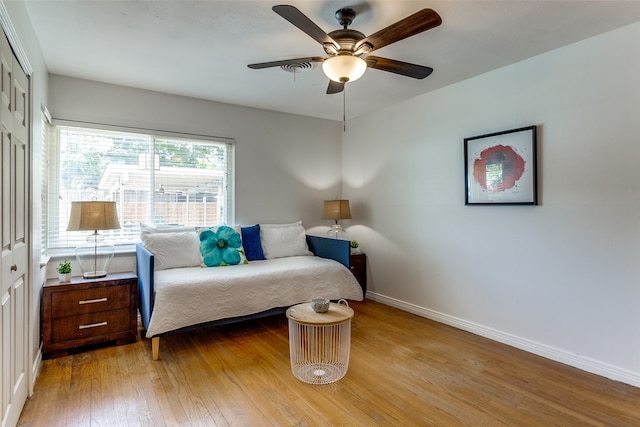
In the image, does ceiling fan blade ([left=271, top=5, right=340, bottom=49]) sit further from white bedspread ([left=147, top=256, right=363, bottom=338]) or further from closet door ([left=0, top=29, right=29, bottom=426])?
white bedspread ([left=147, top=256, right=363, bottom=338])

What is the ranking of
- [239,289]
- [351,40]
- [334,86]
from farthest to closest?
1. [239,289]
2. [334,86]
3. [351,40]

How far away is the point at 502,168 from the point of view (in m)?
3.03

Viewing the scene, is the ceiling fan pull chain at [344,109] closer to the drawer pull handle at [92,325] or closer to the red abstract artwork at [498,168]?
the red abstract artwork at [498,168]

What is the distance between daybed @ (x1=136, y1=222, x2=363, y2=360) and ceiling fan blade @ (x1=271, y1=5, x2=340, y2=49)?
6.58ft

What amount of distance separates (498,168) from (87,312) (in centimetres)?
362

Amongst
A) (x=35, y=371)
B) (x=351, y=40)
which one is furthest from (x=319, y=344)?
(x=351, y=40)

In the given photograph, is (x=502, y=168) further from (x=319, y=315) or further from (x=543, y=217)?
(x=319, y=315)

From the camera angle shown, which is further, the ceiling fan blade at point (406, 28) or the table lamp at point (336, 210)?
the table lamp at point (336, 210)

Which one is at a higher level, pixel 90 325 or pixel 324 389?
pixel 90 325

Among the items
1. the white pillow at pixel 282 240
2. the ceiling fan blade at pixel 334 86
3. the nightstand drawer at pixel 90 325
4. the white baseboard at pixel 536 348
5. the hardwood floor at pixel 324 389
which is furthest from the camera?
the white pillow at pixel 282 240

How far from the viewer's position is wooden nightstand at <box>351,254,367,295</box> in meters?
4.38

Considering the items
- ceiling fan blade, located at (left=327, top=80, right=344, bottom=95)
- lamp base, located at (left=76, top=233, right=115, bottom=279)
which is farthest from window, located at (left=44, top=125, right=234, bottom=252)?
ceiling fan blade, located at (left=327, top=80, right=344, bottom=95)

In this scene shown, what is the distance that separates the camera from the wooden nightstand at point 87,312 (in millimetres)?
2674

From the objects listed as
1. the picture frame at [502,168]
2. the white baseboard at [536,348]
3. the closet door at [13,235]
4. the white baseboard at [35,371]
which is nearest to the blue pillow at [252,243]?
the white baseboard at [536,348]
